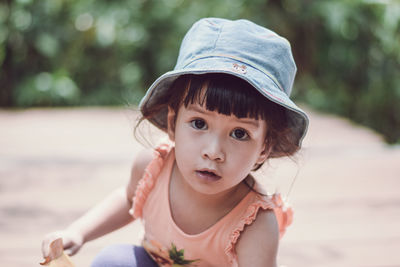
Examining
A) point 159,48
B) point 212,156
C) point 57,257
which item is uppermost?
point 159,48

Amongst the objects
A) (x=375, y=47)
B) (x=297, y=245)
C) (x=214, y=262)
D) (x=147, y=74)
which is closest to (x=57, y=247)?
(x=214, y=262)

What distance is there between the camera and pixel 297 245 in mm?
1600

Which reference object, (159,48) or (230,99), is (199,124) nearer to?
(230,99)

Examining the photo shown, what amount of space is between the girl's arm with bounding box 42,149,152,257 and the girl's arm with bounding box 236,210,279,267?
36 centimetres

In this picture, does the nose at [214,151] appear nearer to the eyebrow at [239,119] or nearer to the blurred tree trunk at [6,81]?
the eyebrow at [239,119]

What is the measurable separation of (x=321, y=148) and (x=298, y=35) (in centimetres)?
284

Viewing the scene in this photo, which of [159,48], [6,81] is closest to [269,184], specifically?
[6,81]

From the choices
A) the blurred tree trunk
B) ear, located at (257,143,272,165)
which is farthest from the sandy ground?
the blurred tree trunk

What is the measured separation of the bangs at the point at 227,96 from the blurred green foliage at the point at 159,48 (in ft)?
11.6

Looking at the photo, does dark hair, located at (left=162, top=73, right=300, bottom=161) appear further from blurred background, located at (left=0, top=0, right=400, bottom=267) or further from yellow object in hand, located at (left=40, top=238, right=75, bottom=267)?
blurred background, located at (left=0, top=0, right=400, bottom=267)

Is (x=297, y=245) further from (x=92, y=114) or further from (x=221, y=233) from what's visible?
(x=92, y=114)

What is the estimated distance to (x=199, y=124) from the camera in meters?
1.08

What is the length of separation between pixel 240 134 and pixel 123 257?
49cm

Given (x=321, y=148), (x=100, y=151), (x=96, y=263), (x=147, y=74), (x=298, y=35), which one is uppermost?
(x=298, y=35)
